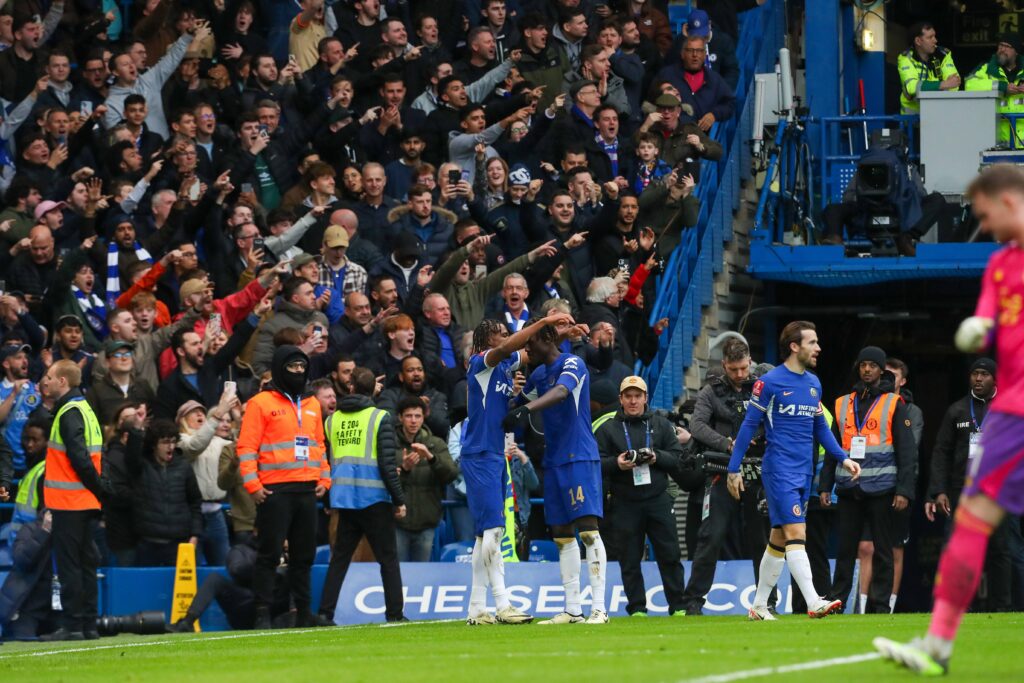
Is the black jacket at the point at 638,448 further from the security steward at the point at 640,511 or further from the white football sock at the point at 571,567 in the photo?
the white football sock at the point at 571,567

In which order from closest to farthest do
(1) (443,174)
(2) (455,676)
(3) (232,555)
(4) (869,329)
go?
(2) (455,676) < (3) (232,555) < (1) (443,174) < (4) (869,329)

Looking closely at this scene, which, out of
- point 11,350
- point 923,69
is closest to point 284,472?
point 11,350

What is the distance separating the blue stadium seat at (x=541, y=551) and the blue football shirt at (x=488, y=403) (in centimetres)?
405

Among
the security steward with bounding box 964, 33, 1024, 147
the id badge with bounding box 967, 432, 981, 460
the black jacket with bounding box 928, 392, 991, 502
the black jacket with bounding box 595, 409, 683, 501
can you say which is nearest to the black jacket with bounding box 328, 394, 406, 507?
the black jacket with bounding box 595, 409, 683, 501

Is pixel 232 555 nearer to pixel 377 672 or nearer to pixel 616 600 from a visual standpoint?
pixel 616 600

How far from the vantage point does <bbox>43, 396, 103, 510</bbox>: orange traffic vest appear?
1523 cm

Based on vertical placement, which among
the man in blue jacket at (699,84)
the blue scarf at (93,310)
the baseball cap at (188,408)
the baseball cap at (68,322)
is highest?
the man in blue jacket at (699,84)

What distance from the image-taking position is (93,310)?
18.6m

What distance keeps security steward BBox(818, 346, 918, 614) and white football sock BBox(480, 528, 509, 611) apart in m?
3.35

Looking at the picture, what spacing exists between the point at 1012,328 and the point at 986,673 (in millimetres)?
1704

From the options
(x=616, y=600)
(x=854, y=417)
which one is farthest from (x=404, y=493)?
(x=854, y=417)

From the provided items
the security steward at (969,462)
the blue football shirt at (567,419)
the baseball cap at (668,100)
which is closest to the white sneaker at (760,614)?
the blue football shirt at (567,419)

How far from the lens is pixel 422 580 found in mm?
Result: 17016

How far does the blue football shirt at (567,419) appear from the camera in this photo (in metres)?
14.0
